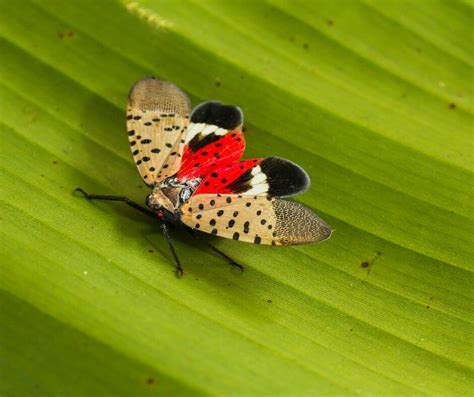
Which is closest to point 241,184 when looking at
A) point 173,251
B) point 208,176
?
point 208,176

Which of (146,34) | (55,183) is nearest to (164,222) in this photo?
(55,183)

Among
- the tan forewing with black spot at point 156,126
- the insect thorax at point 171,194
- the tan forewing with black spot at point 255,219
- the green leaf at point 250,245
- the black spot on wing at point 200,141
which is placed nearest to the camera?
the green leaf at point 250,245

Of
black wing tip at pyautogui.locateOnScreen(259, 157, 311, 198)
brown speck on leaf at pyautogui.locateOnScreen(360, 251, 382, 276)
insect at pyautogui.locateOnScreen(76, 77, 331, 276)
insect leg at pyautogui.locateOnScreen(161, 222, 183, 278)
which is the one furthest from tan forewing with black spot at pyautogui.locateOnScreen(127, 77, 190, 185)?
brown speck on leaf at pyautogui.locateOnScreen(360, 251, 382, 276)

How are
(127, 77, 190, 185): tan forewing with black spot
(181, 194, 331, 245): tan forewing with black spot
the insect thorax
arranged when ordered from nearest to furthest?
(181, 194, 331, 245): tan forewing with black spot < the insect thorax < (127, 77, 190, 185): tan forewing with black spot

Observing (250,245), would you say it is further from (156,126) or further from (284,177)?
(156,126)

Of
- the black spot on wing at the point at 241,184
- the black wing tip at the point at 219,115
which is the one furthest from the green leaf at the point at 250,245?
the black spot on wing at the point at 241,184

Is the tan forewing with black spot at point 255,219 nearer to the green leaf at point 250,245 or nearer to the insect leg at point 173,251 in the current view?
the insect leg at point 173,251

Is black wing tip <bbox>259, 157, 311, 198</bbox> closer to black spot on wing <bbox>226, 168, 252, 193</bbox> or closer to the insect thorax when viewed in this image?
black spot on wing <bbox>226, 168, 252, 193</bbox>
